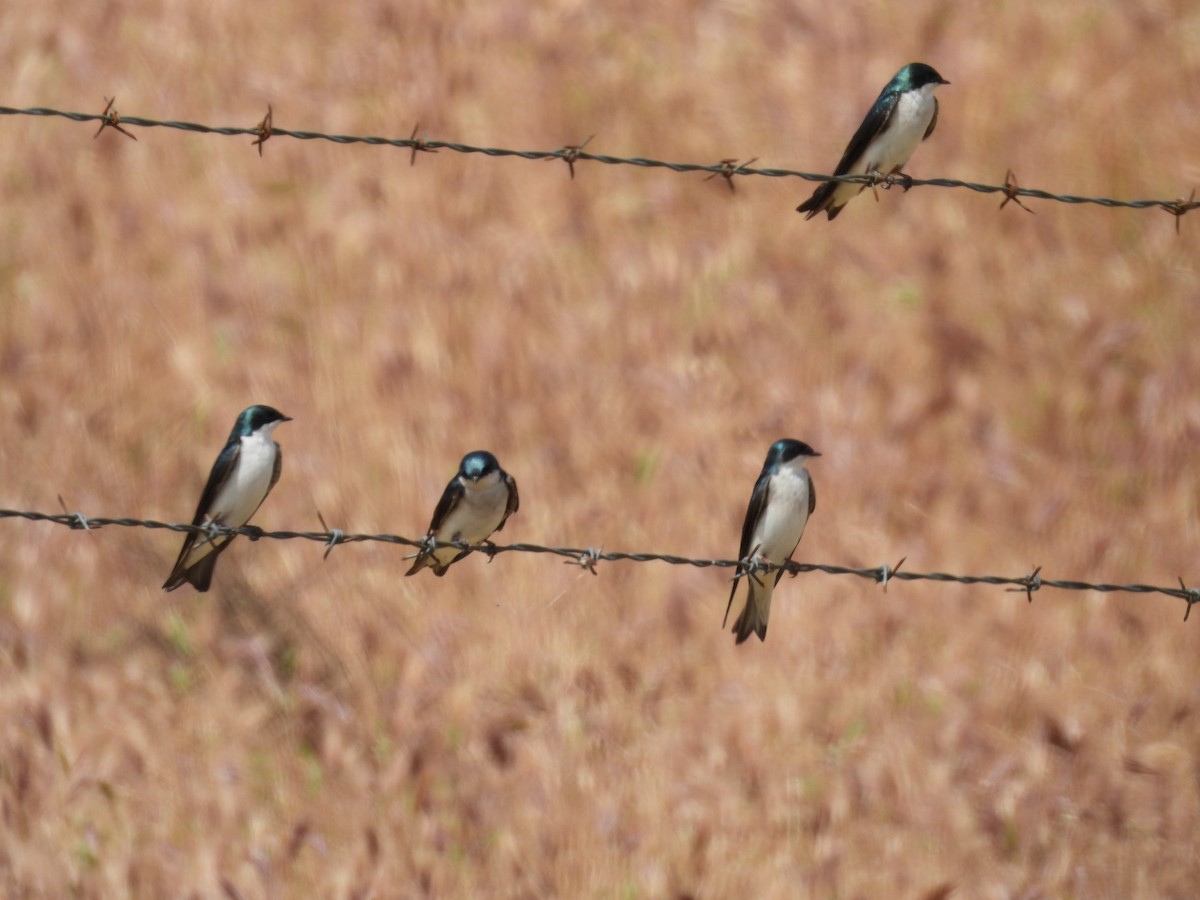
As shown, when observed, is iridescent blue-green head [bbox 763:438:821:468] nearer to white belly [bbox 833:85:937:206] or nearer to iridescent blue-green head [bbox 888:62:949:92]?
white belly [bbox 833:85:937:206]

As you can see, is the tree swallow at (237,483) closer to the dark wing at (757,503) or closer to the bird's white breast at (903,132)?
the dark wing at (757,503)

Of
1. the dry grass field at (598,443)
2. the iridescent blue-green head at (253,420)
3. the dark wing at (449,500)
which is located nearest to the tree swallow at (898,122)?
the dark wing at (449,500)

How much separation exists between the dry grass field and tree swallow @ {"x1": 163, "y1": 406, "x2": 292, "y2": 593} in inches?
97.4

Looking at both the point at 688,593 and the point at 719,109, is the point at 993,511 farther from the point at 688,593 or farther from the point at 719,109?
the point at 719,109

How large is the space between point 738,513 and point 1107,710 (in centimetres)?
214

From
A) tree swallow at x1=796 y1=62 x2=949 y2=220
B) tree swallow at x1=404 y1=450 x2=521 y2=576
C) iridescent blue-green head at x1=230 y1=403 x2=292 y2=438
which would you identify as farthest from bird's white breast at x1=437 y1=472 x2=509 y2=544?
tree swallow at x1=796 y1=62 x2=949 y2=220

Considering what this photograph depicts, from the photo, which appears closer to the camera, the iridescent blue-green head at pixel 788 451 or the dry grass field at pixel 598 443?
the iridescent blue-green head at pixel 788 451

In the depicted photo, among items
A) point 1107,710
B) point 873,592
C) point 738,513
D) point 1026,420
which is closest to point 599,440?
point 738,513

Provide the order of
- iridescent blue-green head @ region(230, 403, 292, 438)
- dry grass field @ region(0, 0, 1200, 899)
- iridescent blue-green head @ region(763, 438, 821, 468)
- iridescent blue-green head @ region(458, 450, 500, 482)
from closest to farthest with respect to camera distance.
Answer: iridescent blue-green head @ region(458, 450, 500, 482), iridescent blue-green head @ region(763, 438, 821, 468), iridescent blue-green head @ region(230, 403, 292, 438), dry grass field @ region(0, 0, 1200, 899)

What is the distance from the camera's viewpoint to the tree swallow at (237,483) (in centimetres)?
743

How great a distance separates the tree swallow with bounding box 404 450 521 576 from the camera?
720 cm

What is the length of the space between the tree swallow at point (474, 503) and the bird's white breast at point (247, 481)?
689 mm

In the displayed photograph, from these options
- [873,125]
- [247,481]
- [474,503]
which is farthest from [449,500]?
[873,125]

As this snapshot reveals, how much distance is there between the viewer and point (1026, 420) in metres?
10.4
